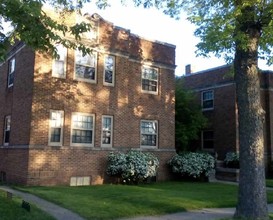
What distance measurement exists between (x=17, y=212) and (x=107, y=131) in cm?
940

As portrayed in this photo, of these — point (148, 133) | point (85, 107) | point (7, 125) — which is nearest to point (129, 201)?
point (85, 107)

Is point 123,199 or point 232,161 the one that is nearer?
point 123,199

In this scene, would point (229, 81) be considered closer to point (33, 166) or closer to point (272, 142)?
point (272, 142)

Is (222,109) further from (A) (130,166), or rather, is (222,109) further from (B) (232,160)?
(A) (130,166)

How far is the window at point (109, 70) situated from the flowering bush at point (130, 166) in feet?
12.1

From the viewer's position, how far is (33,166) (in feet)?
54.1

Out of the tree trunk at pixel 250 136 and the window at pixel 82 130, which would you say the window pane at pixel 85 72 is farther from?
the tree trunk at pixel 250 136

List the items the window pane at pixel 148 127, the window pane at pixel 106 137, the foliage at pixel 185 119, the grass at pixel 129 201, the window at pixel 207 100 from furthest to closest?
the window at pixel 207 100
the foliage at pixel 185 119
the window pane at pixel 148 127
the window pane at pixel 106 137
the grass at pixel 129 201

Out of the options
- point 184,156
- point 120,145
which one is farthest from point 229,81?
point 120,145

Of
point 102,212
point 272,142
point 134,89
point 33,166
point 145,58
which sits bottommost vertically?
point 102,212

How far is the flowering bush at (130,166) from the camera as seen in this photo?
1820 centimetres

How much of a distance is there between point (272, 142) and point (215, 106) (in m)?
4.88

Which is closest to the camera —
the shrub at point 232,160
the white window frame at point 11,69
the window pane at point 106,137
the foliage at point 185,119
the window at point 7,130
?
the window pane at point 106,137

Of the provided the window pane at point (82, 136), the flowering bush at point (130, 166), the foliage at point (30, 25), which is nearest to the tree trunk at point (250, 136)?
the foliage at point (30, 25)
